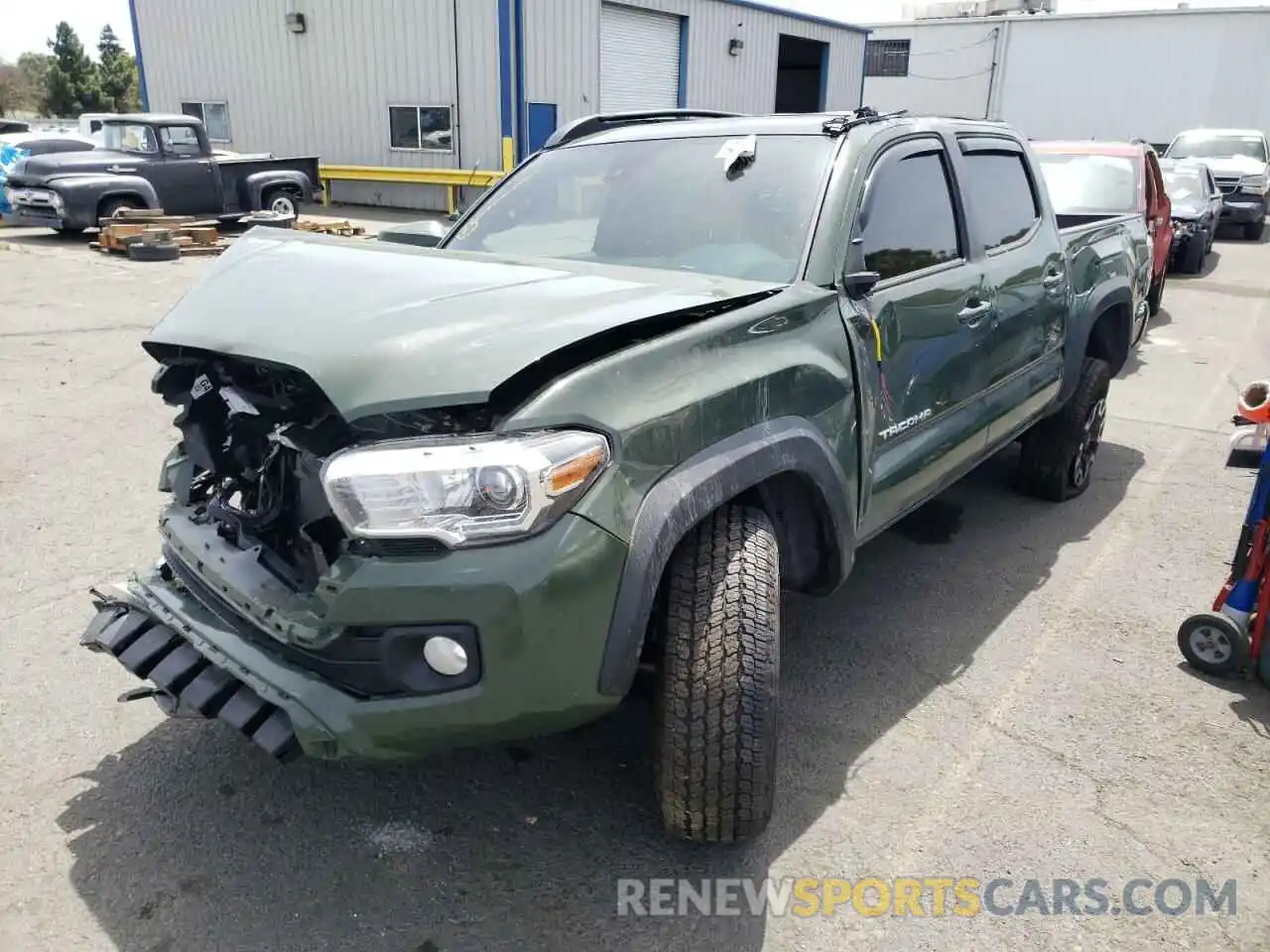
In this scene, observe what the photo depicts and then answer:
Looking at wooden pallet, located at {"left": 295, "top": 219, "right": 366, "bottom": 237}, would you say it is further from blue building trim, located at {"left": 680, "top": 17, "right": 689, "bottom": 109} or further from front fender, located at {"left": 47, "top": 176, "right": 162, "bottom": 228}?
blue building trim, located at {"left": 680, "top": 17, "right": 689, "bottom": 109}

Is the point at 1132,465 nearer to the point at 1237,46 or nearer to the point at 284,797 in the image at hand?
the point at 284,797

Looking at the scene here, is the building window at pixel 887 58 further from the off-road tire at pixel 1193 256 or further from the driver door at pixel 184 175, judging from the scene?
the driver door at pixel 184 175

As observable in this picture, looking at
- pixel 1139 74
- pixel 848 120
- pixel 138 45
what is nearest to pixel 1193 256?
pixel 848 120

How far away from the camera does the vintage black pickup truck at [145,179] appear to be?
14047mm

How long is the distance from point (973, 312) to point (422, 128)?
17.9 meters

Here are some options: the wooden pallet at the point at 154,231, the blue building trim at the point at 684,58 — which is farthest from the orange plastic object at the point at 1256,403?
the blue building trim at the point at 684,58

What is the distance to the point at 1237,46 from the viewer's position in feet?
93.1

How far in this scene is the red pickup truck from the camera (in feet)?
27.9

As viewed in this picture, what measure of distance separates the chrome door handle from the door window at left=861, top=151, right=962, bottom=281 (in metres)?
0.20

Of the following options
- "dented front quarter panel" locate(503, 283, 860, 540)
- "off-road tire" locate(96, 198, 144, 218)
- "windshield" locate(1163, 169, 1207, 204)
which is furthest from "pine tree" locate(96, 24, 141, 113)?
Answer: "dented front quarter panel" locate(503, 283, 860, 540)

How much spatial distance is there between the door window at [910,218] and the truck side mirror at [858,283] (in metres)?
0.18

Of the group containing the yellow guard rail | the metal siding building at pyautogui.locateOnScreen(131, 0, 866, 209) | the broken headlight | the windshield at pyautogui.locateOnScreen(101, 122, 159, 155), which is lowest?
the yellow guard rail

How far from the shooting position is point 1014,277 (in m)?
4.05

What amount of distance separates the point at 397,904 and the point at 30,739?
1372mm
